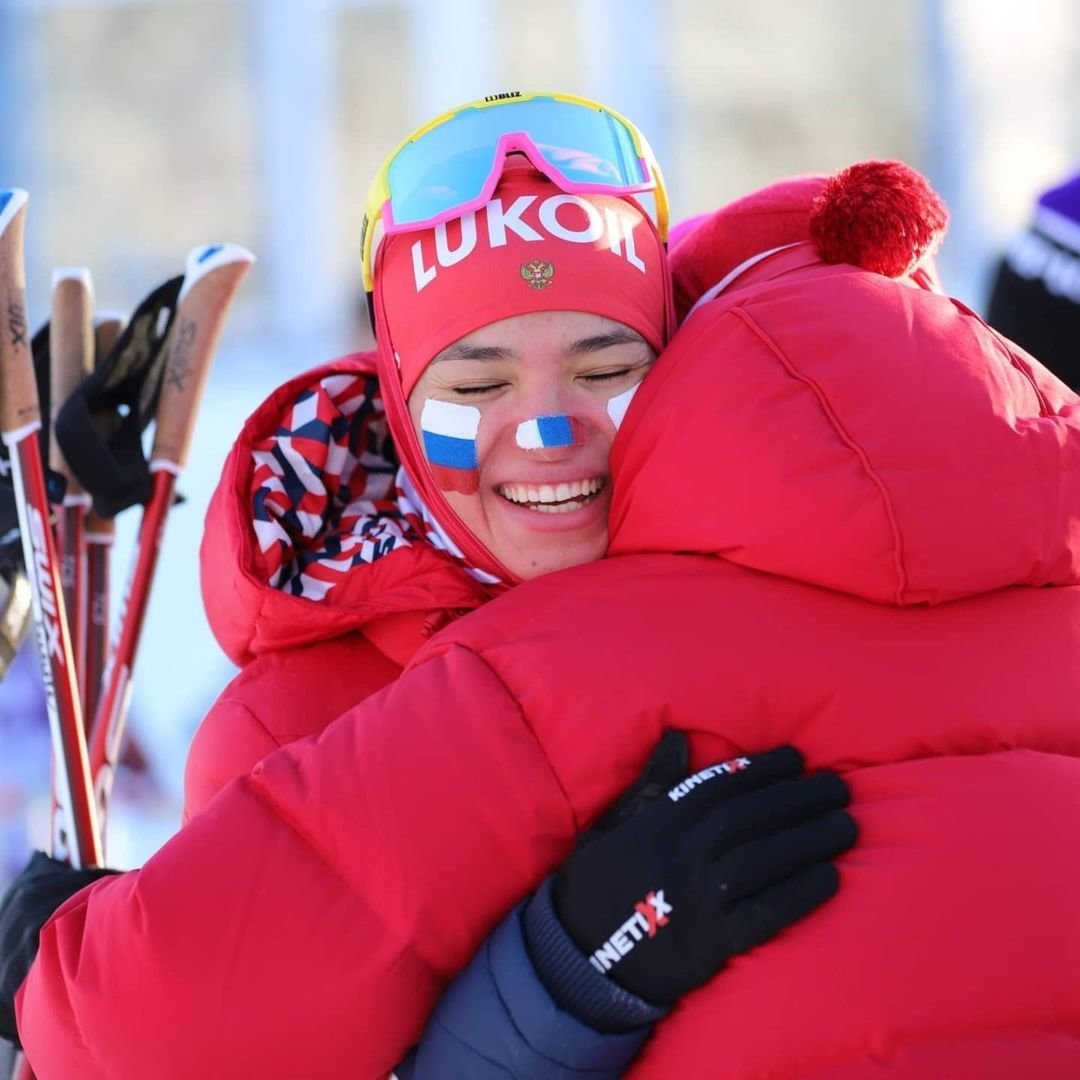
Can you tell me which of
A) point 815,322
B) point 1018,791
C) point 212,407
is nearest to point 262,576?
point 815,322

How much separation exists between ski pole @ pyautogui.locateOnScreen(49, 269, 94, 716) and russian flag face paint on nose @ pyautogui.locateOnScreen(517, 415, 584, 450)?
712 mm

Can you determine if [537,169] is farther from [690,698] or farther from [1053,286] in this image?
[1053,286]

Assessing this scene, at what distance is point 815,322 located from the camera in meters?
1.61

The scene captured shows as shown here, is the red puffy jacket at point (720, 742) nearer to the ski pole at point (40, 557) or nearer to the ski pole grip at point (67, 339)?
the ski pole at point (40, 557)

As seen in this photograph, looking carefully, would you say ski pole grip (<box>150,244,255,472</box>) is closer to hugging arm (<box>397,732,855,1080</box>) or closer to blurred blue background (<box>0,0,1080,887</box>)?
hugging arm (<box>397,732,855,1080</box>)

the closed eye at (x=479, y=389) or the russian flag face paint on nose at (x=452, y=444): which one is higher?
the closed eye at (x=479, y=389)

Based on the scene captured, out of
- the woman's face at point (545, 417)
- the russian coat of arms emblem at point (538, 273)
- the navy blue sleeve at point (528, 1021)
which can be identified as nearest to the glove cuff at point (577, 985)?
the navy blue sleeve at point (528, 1021)

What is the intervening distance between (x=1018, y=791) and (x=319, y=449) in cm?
99

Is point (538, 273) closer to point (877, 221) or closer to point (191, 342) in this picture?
point (877, 221)

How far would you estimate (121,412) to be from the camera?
7.57ft

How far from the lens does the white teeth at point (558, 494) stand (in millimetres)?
1843

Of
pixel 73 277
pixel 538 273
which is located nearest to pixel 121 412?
pixel 73 277

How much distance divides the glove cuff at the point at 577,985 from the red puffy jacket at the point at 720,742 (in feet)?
0.15

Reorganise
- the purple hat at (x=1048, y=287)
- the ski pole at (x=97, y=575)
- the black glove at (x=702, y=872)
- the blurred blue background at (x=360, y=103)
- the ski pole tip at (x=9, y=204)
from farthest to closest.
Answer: the blurred blue background at (x=360, y=103)
the purple hat at (x=1048, y=287)
the ski pole at (x=97, y=575)
the ski pole tip at (x=9, y=204)
the black glove at (x=702, y=872)
